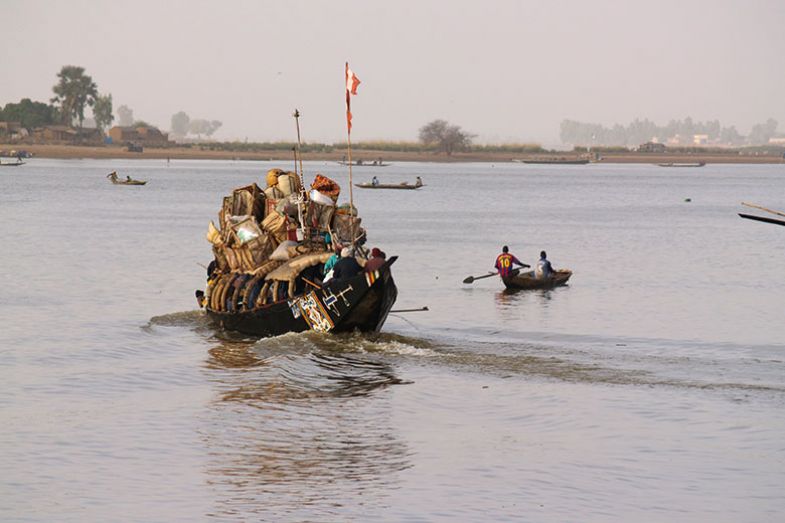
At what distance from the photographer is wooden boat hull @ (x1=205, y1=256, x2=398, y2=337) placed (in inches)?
1113

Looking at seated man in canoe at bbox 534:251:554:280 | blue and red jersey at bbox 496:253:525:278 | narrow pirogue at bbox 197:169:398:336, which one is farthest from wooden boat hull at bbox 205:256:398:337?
seated man in canoe at bbox 534:251:554:280

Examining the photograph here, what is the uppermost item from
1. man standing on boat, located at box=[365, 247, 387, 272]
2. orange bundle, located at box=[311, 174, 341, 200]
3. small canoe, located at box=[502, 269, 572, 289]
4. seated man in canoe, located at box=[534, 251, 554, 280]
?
orange bundle, located at box=[311, 174, 341, 200]

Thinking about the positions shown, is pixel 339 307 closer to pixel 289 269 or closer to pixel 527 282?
pixel 289 269

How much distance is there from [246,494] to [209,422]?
494cm

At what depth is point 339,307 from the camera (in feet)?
94.0

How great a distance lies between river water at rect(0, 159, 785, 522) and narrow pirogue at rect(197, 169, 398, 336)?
2.44ft

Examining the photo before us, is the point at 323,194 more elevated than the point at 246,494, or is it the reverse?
the point at 323,194

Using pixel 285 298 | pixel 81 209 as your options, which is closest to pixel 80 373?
pixel 285 298

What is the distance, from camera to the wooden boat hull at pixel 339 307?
28266 millimetres

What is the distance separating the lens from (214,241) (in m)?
34.2

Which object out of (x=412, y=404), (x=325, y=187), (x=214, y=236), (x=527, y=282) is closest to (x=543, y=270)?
(x=527, y=282)

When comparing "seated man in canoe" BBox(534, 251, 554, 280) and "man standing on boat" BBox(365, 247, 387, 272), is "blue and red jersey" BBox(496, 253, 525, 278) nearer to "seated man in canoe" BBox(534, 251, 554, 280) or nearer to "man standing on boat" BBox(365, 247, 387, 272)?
"seated man in canoe" BBox(534, 251, 554, 280)

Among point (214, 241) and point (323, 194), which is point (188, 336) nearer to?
point (214, 241)

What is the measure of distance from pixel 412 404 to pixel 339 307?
18.7 ft
